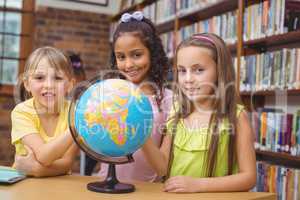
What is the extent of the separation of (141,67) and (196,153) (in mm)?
518

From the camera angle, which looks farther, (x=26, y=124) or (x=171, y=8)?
(x=171, y=8)

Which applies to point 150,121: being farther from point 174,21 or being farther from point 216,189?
point 174,21

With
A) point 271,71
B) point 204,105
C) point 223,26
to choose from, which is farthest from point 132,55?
point 223,26

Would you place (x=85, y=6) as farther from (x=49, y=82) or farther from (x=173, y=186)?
(x=173, y=186)

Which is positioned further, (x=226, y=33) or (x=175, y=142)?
(x=226, y=33)

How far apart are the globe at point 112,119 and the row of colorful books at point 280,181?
6.61 ft

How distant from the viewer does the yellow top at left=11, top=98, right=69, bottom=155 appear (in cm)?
172

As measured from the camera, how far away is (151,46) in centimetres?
212

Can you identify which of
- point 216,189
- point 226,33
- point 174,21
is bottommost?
point 216,189

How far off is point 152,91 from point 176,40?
261cm

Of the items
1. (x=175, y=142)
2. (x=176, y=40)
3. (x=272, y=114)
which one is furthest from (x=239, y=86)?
(x=175, y=142)

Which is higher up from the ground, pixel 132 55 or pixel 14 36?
pixel 14 36

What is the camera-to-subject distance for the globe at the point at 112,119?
4.38 ft

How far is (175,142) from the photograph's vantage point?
5.96 ft
